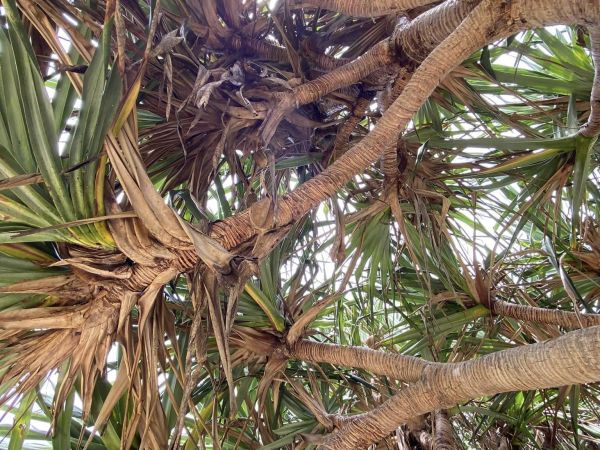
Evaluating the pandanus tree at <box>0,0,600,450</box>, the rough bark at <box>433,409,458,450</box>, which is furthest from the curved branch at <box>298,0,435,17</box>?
the rough bark at <box>433,409,458,450</box>

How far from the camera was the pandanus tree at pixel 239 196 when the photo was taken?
1.69ft

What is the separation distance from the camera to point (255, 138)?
0.74m

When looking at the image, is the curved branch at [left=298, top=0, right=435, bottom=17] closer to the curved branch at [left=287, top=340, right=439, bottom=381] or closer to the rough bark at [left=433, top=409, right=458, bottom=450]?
the curved branch at [left=287, top=340, right=439, bottom=381]

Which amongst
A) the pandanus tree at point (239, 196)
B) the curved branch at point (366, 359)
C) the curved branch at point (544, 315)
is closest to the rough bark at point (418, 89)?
the pandanus tree at point (239, 196)

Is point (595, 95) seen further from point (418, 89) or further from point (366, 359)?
point (366, 359)

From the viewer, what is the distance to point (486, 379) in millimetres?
493

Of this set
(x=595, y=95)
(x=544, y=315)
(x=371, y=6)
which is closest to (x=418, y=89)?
(x=371, y=6)

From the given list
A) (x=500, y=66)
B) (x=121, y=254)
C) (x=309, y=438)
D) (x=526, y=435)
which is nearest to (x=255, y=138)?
(x=121, y=254)

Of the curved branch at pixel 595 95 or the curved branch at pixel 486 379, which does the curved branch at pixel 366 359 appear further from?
the curved branch at pixel 595 95

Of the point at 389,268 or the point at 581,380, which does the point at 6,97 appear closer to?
the point at 581,380

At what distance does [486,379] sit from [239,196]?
0.64 metres

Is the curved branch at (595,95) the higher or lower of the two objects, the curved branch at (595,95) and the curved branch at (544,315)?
the higher

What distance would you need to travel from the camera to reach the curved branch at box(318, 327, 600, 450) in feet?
1.33

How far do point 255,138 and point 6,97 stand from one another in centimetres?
33
